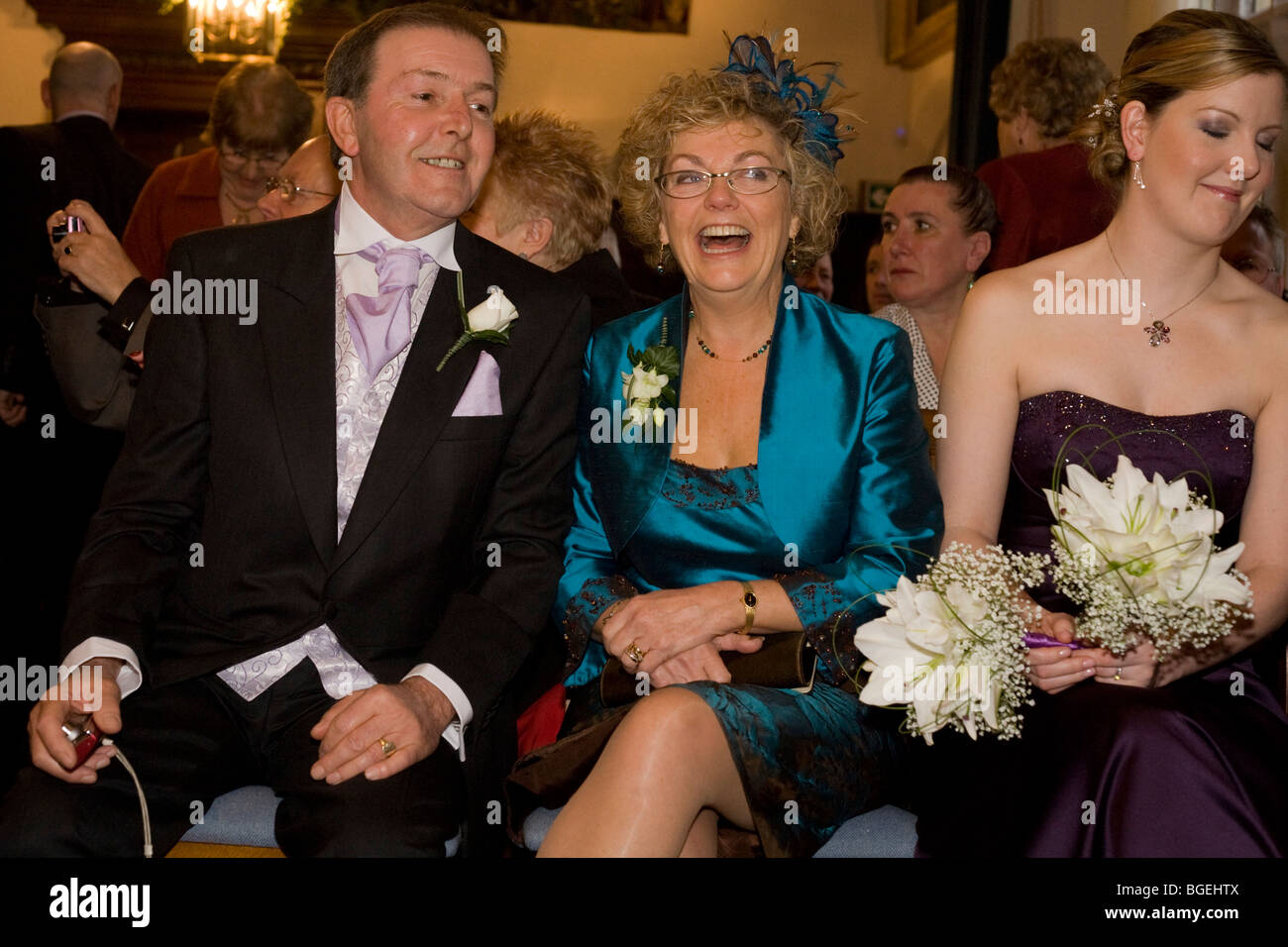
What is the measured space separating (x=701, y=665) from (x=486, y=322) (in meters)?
0.79

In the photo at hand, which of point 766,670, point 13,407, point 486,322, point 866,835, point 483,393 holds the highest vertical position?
point 486,322

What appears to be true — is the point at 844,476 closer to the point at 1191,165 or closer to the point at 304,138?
the point at 1191,165

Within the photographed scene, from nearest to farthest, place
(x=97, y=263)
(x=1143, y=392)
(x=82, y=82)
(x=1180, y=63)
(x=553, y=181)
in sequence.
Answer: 1. (x=1180, y=63)
2. (x=1143, y=392)
3. (x=97, y=263)
4. (x=553, y=181)
5. (x=82, y=82)

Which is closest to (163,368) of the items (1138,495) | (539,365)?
(539,365)

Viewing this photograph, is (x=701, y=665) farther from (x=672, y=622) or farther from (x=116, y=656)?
(x=116, y=656)

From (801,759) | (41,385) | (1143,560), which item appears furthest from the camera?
(41,385)

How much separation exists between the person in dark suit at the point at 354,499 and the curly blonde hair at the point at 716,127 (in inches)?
14.2

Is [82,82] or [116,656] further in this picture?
[82,82]

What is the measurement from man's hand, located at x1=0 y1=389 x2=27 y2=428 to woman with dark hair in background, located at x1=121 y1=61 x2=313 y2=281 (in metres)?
0.68

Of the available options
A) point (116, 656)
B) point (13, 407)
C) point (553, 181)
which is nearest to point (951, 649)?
point (116, 656)

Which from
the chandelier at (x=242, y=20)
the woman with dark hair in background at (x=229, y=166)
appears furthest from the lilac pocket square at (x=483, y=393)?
the chandelier at (x=242, y=20)

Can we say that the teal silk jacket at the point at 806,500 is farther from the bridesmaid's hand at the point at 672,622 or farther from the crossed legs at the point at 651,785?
the crossed legs at the point at 651,785

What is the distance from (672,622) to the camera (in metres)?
2.51

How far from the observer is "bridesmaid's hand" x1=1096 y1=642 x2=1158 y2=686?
7.73 feet
